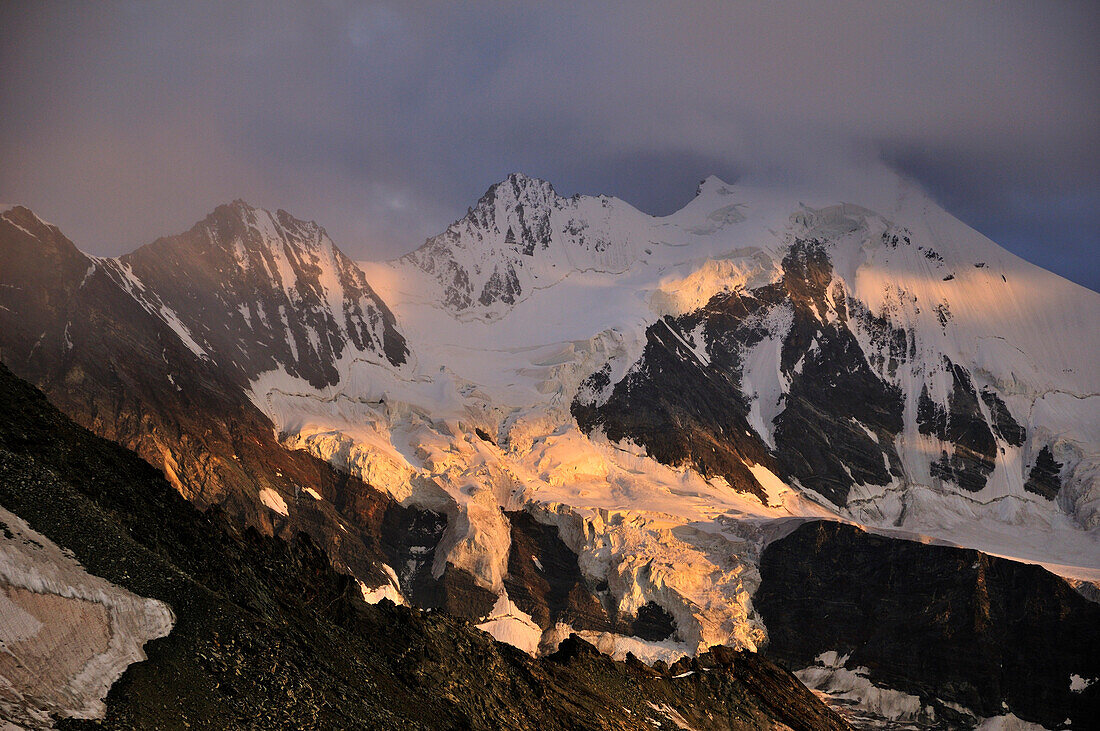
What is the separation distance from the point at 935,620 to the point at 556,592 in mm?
60210

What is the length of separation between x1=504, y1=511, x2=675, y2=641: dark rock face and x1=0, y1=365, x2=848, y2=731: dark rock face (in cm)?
9346

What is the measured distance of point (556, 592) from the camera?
187250 millimetres

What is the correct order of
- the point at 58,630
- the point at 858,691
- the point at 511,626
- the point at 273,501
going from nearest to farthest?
the point at 58,630 → the point at 858,691 → the point at 273,501 → the point at 511,626

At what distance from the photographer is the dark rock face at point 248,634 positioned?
42500mm

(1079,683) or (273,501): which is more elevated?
(273,501)

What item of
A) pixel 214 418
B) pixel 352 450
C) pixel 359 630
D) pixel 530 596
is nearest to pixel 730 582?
pixel 530 596

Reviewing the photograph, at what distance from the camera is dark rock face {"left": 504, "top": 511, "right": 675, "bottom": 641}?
17788 cm

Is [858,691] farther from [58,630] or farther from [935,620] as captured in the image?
[58,630]

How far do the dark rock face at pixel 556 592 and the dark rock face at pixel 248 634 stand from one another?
93462mm

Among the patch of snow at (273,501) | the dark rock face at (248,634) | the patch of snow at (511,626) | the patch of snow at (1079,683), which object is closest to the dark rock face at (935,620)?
the patch of snow at (1079,683)

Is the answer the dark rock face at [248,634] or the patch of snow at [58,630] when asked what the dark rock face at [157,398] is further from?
the patch of snow at [58,630]

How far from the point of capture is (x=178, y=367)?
18450 centimetres

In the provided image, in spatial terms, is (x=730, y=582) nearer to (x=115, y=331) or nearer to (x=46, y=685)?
(x=115, y=331)

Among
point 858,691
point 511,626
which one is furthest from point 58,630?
point 858,691
